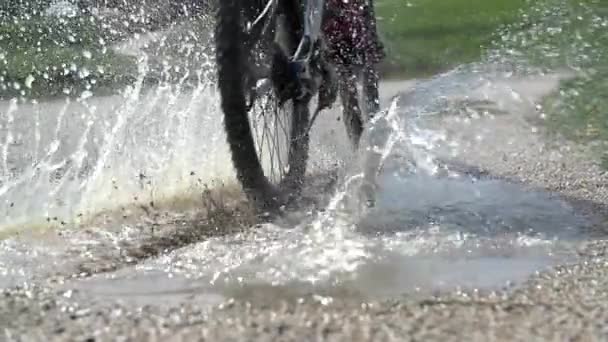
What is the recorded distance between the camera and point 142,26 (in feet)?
36.3

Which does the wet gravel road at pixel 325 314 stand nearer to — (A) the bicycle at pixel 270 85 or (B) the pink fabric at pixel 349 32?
(A) the bicycle at pixel 270 85

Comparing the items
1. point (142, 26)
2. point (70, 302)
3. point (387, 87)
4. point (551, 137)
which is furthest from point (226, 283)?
point (142, 26)

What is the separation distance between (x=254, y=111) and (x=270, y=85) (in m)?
0.17

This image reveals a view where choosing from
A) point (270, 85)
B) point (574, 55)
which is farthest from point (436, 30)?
point (270, 85)

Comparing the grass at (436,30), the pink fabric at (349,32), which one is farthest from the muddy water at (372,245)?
the grass at (436,30)

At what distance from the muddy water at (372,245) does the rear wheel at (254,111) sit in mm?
286

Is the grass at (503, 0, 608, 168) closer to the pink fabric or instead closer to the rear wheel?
the pink fabric

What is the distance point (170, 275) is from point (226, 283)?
0.92 feet

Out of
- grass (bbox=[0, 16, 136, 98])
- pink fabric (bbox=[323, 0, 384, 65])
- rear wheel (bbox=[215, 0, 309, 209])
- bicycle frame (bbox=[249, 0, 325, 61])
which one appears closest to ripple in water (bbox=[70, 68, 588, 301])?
rear wheel (bbox=[215, 0, 309, 209])

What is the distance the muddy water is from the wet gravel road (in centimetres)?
8

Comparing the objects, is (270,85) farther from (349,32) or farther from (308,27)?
(349,32)

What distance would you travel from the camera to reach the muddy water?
389 cm

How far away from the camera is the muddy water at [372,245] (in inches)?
153

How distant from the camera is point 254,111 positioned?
5055 mm
